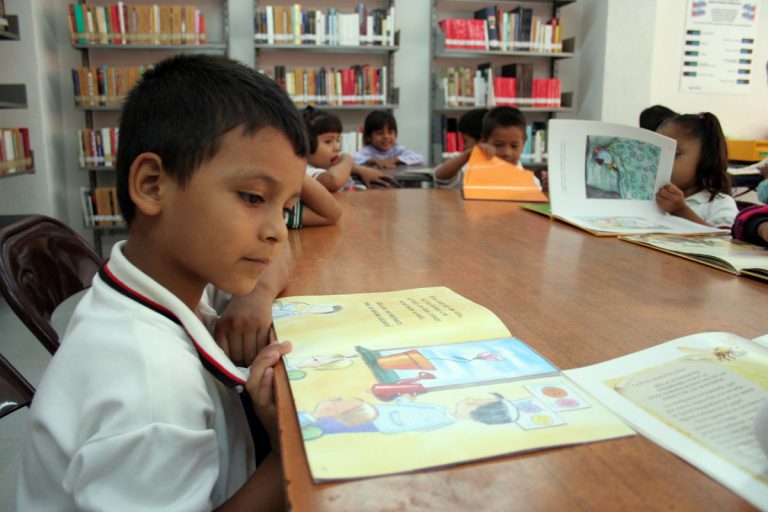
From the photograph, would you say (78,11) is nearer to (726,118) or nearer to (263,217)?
(263,217)

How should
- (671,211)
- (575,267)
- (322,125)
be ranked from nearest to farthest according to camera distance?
(575,267) → (671,211) → (322,125)

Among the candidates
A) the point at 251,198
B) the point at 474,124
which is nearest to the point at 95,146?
the point at 474,124

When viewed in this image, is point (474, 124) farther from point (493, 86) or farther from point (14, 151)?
point (14, 151)

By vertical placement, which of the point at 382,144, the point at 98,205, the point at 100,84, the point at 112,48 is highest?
the point at 112,48

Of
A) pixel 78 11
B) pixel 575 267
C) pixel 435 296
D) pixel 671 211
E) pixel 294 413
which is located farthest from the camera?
pixel 78 11

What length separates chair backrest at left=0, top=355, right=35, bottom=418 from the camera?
76 centimetres

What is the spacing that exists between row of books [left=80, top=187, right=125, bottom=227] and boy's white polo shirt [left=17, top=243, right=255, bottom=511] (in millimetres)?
4053

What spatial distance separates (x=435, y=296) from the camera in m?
0.76

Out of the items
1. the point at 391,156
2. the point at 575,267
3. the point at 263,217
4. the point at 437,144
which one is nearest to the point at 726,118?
the point at 437,144

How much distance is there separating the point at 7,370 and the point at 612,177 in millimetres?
1238

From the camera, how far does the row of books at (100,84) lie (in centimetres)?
416

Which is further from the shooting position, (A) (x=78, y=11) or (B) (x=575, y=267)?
(A) (x=78, y=11)

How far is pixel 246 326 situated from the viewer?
0.69 m

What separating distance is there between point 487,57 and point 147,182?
4.70 m
